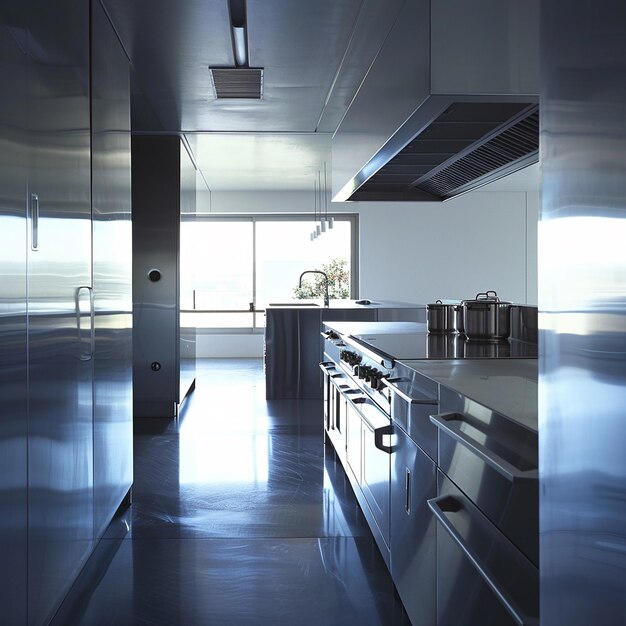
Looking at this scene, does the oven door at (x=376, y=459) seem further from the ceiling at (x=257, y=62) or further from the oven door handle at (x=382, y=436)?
the ceiling at (x=257, y=62)

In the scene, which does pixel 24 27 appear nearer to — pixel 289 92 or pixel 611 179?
pixel 611 179

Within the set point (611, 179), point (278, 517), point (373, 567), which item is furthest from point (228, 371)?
point (611, 179)

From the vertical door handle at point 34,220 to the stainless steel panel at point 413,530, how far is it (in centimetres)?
130

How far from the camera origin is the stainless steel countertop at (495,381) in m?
1.51

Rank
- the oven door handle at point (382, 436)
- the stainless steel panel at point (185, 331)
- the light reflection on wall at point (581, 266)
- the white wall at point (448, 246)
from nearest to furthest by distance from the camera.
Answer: the light reflection on wall at point (581, 266), the oven door handle at point (382, 436), the stainless steel panel at point (185, 331), the white wall at point (448, 246)

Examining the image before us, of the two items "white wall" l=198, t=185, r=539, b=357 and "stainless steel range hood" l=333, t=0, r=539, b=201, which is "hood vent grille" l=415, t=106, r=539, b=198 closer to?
"stainless steel range hood" l=333, t=0, r=539, b=201

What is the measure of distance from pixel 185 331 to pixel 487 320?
4412 millimetres

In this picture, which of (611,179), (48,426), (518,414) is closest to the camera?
(611,179)

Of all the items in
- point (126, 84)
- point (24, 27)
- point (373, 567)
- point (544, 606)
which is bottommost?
point (373, 567)

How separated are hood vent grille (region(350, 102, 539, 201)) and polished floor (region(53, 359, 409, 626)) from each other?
174 centimetres

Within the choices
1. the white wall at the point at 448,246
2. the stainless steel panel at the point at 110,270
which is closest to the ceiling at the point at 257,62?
the stainless steel panel at the point at 110,270

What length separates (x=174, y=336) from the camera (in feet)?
21.5

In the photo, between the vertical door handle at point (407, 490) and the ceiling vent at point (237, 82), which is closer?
the vertical door handle at point (407, 490)

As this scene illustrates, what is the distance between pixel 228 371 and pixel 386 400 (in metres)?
7.43
